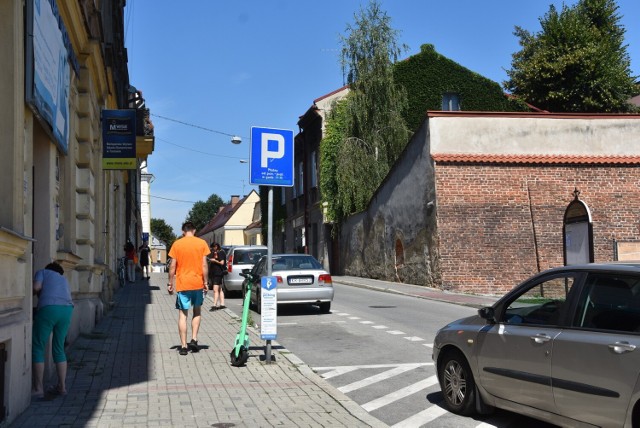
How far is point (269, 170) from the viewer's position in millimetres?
9695

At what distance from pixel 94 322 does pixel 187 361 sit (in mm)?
4072

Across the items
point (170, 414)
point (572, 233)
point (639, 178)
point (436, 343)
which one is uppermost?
point (639, 178)

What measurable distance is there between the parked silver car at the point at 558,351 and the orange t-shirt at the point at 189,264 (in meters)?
4.22

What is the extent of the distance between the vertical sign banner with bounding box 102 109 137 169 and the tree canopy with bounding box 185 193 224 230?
118m

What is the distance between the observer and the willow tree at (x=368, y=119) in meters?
33.9

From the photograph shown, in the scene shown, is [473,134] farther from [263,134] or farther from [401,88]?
[263,134]

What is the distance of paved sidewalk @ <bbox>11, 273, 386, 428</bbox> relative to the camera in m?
6.46

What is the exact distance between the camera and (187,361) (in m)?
9.56

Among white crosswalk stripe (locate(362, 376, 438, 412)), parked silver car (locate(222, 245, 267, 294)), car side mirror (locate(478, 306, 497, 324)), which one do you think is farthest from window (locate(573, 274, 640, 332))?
parked silver car (locate(222, 245, 267, 294))

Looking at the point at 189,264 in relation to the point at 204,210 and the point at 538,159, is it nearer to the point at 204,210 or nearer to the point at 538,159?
the point at 538,159

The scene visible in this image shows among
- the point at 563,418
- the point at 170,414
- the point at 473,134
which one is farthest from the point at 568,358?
the point at 473,134

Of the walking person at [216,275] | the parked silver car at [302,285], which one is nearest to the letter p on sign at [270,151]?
the parked silver car at [302,285]

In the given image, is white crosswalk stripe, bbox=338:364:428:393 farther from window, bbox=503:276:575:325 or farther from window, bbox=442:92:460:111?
window, bbox=442:92:460:111

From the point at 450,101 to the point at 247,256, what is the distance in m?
18.4
